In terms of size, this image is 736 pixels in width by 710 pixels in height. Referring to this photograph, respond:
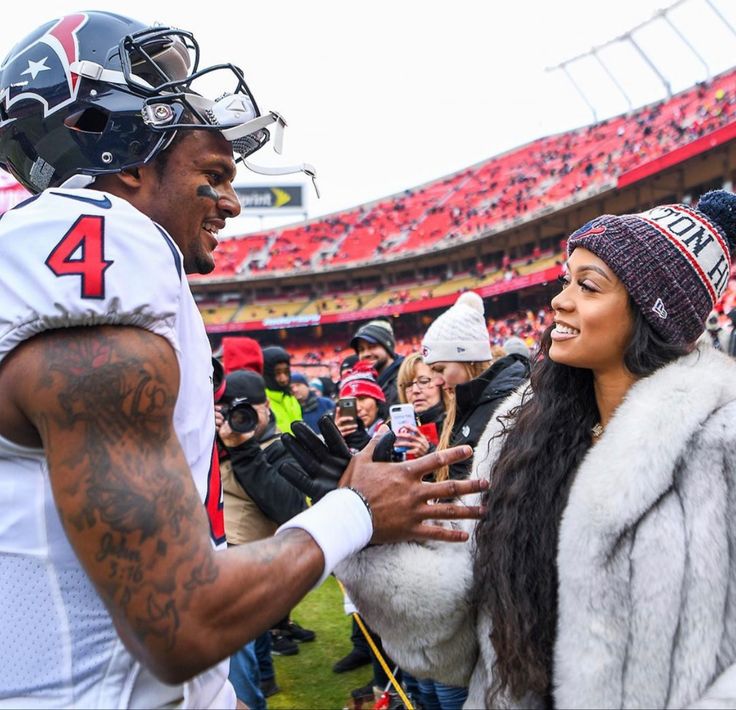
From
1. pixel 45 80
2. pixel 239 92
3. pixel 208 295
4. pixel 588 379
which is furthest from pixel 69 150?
pixel 208 295

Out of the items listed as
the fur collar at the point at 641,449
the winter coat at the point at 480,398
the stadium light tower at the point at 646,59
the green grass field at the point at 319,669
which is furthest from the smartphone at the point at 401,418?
the stadium light tower at the point at 646,59

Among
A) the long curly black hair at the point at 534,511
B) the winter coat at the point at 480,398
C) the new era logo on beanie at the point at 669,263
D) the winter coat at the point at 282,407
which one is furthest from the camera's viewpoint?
the winter coat at the point at 282,407

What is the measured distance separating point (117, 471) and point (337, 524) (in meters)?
0.44

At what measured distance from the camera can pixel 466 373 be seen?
4.03 m

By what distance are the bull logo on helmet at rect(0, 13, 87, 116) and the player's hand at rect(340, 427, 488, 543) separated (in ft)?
3.49

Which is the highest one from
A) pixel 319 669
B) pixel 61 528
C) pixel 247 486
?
pixel 61 528

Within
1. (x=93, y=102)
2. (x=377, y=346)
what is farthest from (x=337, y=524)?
(x=377, y=346)

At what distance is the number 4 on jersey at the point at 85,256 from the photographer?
102cm

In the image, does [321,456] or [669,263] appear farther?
[669,263]

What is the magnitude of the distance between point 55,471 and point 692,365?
154 cm

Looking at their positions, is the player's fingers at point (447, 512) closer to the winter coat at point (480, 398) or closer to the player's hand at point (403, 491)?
the player's hand at point (403, 491)

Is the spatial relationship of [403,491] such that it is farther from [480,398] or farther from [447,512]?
[480,398]

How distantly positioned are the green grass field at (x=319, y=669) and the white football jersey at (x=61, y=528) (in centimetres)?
329

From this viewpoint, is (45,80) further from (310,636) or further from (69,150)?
(310,636)
